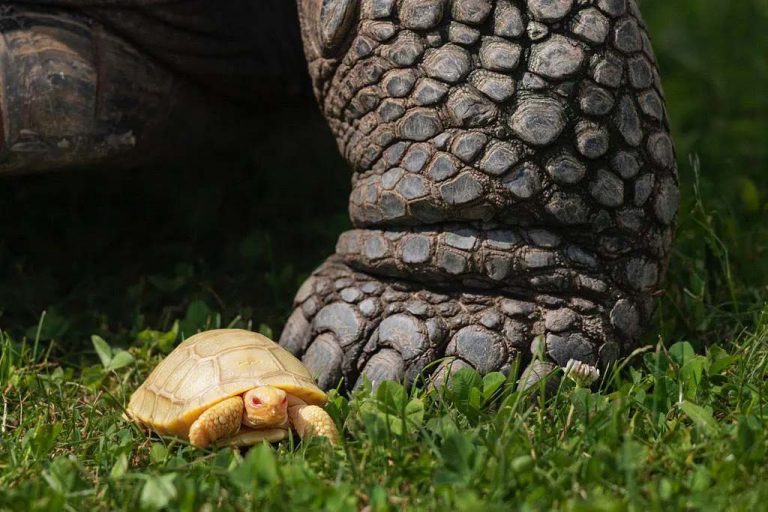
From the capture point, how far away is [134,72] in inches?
95.8

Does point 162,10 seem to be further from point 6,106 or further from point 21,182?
point 21,182

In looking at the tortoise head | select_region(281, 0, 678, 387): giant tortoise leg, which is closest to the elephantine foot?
select_region(281, 0, 678, 387): giant tortoise leg

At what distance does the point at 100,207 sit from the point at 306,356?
129cm

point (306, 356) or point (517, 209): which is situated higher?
point (517, 209)

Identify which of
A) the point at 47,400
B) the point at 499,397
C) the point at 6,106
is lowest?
the point at 47,400

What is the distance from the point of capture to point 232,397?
1842mm

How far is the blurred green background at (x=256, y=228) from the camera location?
8.21 feet

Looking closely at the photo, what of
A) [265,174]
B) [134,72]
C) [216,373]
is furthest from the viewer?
[265,174]

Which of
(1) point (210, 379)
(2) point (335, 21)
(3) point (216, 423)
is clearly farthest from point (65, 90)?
(3) point (216, 423)

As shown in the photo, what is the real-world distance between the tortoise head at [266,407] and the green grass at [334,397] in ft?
0.24

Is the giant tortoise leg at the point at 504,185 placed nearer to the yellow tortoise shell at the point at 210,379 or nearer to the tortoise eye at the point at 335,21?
the tortoise eye at the point at 335,21

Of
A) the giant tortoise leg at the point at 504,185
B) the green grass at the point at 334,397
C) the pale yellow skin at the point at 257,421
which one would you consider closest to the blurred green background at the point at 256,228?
the green grass at the point at 334,397

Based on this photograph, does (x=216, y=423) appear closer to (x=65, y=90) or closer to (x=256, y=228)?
(x=65, y=90)

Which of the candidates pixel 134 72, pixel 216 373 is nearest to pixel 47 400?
pixel 216 373
